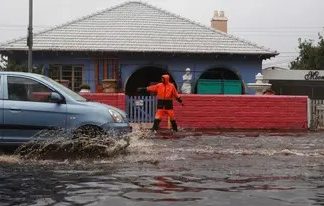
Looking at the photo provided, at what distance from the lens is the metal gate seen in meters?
20.2

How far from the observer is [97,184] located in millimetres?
8531

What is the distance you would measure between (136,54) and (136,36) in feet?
4.20

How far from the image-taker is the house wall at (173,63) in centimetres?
2877

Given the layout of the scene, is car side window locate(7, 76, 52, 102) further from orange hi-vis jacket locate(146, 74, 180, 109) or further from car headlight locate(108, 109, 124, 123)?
orange hi-vis jacket locate(146, 74, 180, 109)

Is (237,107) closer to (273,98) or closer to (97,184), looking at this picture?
(273,98)

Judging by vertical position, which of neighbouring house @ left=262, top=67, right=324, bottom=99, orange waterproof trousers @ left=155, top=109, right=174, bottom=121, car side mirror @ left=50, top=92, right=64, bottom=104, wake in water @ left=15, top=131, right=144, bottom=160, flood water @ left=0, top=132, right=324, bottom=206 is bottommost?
flood water @ left=0, top=132, right=324, bottom=206

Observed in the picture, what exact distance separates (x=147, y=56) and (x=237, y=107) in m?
9.59

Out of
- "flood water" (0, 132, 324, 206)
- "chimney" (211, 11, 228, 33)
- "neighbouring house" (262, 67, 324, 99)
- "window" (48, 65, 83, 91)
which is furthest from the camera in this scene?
"chimney" (211, 11, 228, 33)

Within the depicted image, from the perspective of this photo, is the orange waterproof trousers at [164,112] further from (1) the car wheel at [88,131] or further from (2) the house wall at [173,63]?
(2) the house wall at [173,63]

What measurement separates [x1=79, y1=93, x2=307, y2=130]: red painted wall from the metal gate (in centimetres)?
34

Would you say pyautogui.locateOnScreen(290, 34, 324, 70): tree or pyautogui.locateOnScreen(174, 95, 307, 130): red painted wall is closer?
pyautogui.locateOnScreen(174, 95, 307, 130): red painted wall

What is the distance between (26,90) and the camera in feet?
38.0

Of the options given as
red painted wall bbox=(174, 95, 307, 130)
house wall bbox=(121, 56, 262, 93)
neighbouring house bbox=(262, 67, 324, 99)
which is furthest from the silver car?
neighbouring house bbox=(262, 67, 324, 99)

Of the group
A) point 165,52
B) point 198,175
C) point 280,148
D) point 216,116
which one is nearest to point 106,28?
point 165,52
